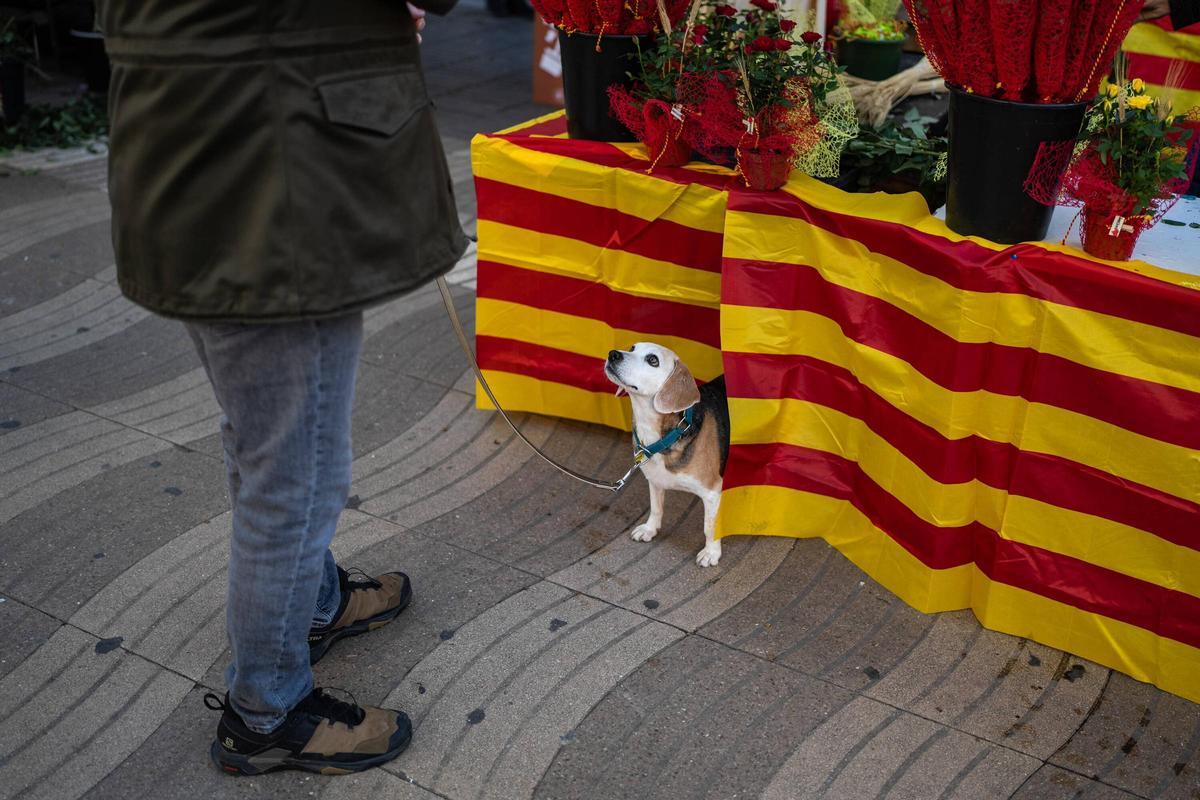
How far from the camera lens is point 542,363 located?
3814 millimetres

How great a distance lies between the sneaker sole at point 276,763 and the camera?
2.38 m

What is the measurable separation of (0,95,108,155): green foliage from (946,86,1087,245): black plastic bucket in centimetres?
602

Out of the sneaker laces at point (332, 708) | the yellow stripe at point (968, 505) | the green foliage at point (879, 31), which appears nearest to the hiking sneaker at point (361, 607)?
the sneaker laces at point (332, 708)

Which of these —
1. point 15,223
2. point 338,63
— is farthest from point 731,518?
point 15,223

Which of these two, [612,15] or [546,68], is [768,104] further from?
[546,68]

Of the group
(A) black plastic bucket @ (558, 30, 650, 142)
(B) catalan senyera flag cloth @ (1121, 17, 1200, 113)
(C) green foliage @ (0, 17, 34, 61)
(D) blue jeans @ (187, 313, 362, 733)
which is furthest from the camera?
(C) green foliage @ (0, 17, 34, 61)

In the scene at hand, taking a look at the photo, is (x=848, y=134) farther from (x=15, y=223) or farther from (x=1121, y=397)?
(x=15, y=223)

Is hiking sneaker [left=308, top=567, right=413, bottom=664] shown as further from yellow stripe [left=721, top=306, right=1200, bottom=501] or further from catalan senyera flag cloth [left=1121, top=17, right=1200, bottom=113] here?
catalan senyera flag cloth [left=1121, top=17, right=1200, bottom=113]

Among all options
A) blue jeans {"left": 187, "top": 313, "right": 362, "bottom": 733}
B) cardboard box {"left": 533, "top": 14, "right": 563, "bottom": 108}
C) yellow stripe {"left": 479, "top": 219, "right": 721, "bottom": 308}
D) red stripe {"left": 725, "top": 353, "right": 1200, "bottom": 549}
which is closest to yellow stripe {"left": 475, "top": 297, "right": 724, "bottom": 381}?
yellow stripe {"left": 479, "top": 219, "right": 721, "bottom": 308}

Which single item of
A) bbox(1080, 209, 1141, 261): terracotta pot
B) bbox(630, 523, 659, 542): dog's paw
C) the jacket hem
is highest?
the jacket hem

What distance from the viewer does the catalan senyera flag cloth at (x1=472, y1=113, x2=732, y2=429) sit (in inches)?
133

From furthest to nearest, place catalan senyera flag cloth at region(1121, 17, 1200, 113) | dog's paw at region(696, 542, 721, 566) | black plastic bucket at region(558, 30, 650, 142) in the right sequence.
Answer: catalan senyera flag cloth at region(1121, 17, 1200, 113)
black plastic bucket at region(558, 30, 650, 142)
dog's paw at region(696, 542, 721, 566)

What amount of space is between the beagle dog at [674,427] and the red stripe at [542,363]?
549mm

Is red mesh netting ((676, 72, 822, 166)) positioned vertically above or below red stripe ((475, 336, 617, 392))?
above
